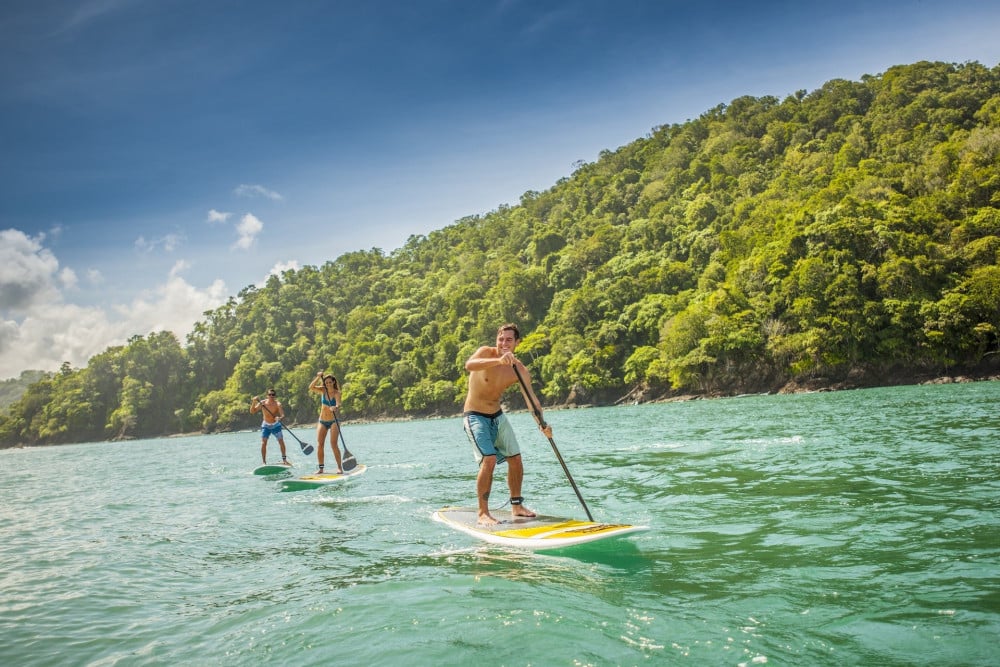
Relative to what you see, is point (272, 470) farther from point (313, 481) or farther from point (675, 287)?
point (675, 287)

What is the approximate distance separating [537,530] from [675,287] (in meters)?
84.0

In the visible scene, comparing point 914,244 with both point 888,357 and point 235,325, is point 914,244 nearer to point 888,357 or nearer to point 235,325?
point 888,357

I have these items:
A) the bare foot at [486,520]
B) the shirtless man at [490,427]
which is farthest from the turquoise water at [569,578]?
the shirtless man at [490,427]

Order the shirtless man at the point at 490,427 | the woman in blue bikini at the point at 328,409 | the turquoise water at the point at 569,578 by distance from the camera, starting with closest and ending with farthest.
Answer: the turquoise water at the point at 569,578
the shirtless man at the point at 490,427
the woman in blue bikini at the point at 328,409

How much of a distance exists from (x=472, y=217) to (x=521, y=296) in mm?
85875

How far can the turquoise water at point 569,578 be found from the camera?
13.9 feet

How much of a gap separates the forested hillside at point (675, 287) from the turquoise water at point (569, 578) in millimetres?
50318

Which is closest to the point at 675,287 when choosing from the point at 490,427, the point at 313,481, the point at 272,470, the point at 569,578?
the point at 272,470

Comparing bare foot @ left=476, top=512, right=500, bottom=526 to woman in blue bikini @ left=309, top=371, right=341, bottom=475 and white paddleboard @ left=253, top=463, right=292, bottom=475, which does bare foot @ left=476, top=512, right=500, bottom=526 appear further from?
white paddleboard @ left=253, top=463, right=292, bottom=475

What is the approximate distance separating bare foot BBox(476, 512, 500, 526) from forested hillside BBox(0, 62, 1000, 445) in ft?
185

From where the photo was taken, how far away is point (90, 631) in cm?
554

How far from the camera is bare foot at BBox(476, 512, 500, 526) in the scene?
824 cm

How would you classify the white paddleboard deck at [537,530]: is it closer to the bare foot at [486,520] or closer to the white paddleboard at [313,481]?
the bare foot at [486,520]

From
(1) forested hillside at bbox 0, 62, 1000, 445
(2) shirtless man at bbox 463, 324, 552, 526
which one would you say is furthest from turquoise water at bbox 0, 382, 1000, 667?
(1) forested hillside at bbox 0, 62, 1000, 445
